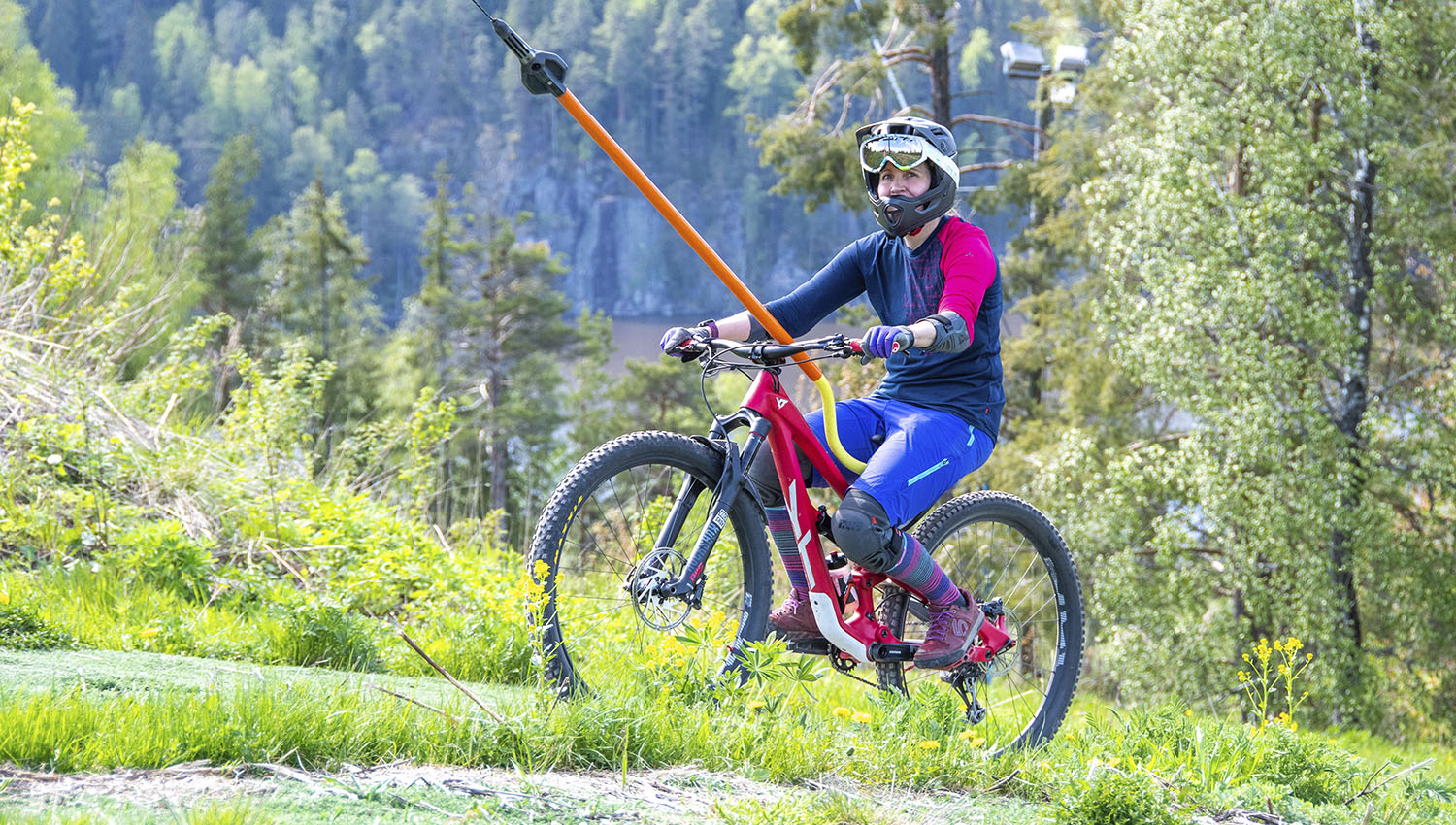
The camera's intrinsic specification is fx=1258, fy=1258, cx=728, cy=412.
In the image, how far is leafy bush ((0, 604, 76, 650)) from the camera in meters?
4.08

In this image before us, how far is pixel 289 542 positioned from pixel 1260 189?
46.0ft

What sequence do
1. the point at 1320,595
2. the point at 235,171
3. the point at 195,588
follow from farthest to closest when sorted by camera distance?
1. the point at 235,171
2. the point at 1320,595
3. the point at 195,588

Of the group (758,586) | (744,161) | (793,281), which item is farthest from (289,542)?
(744,161)

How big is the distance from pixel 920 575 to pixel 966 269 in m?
1.00

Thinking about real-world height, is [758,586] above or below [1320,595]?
above

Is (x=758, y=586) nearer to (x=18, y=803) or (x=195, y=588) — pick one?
(x=18, y=803)

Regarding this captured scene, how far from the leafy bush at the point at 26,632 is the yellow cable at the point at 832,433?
8.52 feet

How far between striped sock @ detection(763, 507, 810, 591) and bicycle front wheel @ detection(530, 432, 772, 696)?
10 centimetres

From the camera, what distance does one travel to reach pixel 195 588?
5.08 metres

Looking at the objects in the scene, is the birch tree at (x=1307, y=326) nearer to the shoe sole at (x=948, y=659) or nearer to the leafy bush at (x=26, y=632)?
the shoe sole at (x=948, y=659)

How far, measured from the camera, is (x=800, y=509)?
4.01m

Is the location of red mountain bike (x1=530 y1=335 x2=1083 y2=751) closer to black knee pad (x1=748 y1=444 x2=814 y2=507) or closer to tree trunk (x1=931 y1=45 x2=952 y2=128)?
black knee pad (x1=748 y1=444 x2=814 y2=507)

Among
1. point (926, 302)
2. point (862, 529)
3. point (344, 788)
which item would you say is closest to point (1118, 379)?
point (926, 302)

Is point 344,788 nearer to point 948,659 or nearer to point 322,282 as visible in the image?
point 948,659
